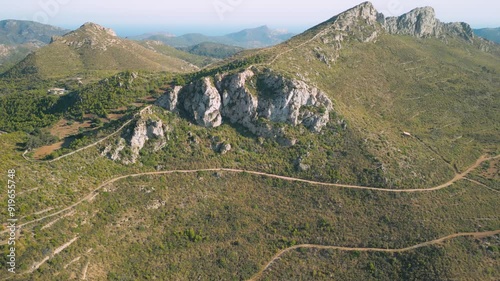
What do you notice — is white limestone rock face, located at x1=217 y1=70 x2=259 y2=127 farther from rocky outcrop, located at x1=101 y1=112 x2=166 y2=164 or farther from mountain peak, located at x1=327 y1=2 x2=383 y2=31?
mountain peak, located at x1=327 y1=2 x2=383 y2=31

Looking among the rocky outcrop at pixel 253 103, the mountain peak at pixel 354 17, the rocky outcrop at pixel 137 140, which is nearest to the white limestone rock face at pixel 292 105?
the rocky outcrop at pixel 253 103

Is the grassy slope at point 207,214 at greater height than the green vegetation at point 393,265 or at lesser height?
greater

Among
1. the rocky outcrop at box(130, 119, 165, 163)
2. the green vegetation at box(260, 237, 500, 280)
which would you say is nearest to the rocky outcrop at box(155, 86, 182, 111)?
the rocky outcrop at box(130, 119, 165, 163)

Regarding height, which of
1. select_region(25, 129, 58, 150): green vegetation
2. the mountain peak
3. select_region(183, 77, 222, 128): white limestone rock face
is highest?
the mountain peak

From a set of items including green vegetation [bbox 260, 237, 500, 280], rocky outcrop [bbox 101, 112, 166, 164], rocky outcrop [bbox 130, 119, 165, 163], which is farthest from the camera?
rocky outcrop [bbox 130, 119, 165, 163]

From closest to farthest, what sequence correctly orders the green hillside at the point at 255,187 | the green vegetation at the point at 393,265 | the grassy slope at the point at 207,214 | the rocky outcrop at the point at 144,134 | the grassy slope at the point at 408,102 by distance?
the grassy slope at the point at 207,214 < the green hillside at the point at 255,187 < the green vegetation at the point at 393,265 < the rocky outcrop at the point at 144,134 < the grassy slope at the point at 408,102

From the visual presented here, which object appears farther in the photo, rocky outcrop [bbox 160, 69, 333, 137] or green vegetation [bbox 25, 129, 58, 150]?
rocky outcrop [bbox 160, 69, 333, 137]

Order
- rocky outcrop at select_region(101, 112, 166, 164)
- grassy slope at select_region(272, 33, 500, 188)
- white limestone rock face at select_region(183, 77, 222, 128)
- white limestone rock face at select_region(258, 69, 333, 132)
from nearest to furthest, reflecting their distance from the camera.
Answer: rocky outcrop at select_region(101, 112, 166, 164)
white limestone rock face at select_region(183, 77, 222, 128)
white limestone rock face at select_region(258, 69, 333, 132)
grassy slope at select_region(272, 33, 500, 188)

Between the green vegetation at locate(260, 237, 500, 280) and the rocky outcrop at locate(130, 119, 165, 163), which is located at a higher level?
the rocky outcrop at locate(130, 119, 165, 163)

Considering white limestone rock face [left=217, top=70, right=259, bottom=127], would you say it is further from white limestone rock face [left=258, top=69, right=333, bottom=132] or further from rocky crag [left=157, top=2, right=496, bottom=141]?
white limestone rock face [left=258, top=69, right=333, bottom=132]

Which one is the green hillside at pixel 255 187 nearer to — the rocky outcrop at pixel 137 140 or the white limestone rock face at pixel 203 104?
the rocky outcrop at pixel 137 140
